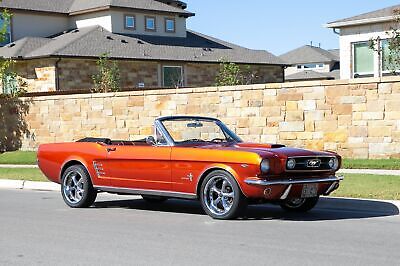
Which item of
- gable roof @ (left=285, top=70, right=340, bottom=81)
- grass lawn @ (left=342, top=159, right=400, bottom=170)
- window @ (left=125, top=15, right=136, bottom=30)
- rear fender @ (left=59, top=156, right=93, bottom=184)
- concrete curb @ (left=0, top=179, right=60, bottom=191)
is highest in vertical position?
window @ (left=125, top=15, right=136, bottom=30)

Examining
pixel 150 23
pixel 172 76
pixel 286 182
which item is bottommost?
pixel 286 182

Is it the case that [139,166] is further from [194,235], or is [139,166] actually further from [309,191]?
[309,191]

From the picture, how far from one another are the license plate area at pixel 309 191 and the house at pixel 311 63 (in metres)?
58.5

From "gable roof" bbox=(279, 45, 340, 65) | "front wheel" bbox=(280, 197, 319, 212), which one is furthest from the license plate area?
"gable roof" bbox=(279, 45, 340, 65)

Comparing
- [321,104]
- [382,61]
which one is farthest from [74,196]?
[382,61]

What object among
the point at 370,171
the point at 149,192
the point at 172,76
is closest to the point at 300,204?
the point at 149,192

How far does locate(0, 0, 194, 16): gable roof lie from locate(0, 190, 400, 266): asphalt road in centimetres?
2809

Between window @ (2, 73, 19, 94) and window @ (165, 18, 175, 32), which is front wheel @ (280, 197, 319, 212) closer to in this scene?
window @ (2, 73, 19, 94)

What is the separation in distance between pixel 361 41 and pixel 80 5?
16304 mm

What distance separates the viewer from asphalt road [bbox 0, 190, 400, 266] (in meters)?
7.63

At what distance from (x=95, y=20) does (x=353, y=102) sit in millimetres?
24457

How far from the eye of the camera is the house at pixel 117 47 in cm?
3506

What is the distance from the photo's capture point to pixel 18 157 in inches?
963

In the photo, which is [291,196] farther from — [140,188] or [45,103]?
[45,103]
